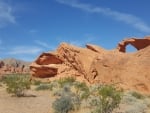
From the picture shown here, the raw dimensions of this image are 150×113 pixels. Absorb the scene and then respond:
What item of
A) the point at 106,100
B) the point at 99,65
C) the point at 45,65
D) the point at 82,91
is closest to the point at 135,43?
the point at 99,65

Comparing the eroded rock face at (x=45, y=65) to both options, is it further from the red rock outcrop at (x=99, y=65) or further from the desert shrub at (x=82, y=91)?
the desert shrub at (x=82, y=91)

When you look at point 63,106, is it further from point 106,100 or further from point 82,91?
point 82,91

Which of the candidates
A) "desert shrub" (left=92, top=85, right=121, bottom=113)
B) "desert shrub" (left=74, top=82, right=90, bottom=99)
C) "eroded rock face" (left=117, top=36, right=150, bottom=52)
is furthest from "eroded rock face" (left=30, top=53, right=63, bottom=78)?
"desert shrub" (left=92, top=85, right=121, bottom=113)

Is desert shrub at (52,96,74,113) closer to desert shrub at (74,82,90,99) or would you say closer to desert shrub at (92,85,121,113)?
desert shrub at (92,85,121,113)

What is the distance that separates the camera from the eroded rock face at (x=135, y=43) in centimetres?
4088

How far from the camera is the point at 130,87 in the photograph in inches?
1202

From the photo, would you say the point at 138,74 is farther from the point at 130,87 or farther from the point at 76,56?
the point at 76,56

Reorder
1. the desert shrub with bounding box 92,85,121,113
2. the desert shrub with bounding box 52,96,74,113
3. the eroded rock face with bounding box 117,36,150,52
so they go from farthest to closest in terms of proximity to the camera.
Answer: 1. the eroded rock face with bounding box 117,36,150,52
2. the desert shrub with bounding box 52,96,74,113
3. the desert shrub with bounding box 92,85,121,113

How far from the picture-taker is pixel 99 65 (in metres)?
35.3

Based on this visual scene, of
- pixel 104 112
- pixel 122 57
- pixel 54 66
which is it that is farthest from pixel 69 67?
pixel 104 112

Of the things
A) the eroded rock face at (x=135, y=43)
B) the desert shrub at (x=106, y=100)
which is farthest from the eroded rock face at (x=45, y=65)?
the desert shrub at (x=106, y=100)

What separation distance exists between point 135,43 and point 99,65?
887 centimetres

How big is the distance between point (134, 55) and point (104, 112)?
711 inches

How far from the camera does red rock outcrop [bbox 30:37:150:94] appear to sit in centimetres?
3066
